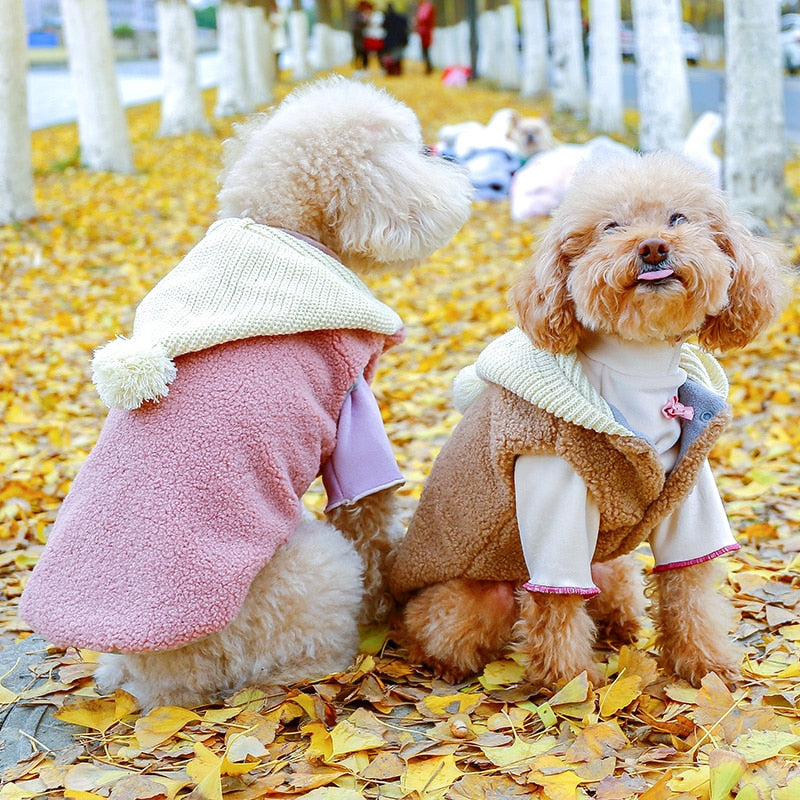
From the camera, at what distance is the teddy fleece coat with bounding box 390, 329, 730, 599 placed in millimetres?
2338

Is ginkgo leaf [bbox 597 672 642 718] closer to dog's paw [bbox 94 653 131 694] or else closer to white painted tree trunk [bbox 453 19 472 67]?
dog's paw [bbox 94 653 131 694]

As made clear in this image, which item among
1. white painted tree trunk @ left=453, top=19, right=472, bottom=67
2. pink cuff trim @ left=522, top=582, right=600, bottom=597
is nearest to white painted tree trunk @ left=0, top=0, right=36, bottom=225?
pink cuff trim @ left=522, top=582, right=600, bottom=597

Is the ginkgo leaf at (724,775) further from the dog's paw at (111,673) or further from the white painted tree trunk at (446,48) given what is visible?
the white painted tree trunk at (446,48)

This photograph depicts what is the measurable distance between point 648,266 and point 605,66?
40.9 feet

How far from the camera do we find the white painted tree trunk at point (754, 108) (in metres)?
7.18

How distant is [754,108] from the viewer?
7.38 metres

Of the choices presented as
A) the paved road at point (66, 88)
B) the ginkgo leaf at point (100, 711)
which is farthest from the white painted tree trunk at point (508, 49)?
the ginkgo leaf at point (100, 711)

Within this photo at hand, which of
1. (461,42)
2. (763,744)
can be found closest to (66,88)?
(461,42)

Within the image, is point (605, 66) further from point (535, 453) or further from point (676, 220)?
point (535, 453)

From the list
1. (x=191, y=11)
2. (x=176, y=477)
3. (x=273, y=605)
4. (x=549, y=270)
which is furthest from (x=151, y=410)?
(x=191, y=11)

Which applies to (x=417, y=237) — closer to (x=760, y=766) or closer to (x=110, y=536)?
(x=110, y=536)

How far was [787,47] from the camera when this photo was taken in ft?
81.0

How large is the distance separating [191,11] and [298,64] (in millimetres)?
12444

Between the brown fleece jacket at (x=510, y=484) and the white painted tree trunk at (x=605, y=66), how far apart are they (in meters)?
11.8
